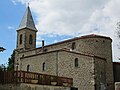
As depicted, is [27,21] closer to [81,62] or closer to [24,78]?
[81,62]

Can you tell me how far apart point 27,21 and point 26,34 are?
12.0 feet

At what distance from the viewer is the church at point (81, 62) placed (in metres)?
31.2

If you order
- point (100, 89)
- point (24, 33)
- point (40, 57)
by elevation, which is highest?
point (24, 33)

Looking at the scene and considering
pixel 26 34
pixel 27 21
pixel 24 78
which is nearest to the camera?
pixel 24 78

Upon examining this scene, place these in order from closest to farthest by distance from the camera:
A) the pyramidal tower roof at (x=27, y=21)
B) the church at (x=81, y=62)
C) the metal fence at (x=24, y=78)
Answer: the metal fence at (x=24, y=78), the church at (x=81, y=62), the pyramidal tower roof at (x=27, y=21)

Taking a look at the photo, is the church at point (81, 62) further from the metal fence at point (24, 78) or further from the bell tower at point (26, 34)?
the metal fence at point (24, 78)

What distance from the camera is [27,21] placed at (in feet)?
173

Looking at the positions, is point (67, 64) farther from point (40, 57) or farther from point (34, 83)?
point (34, 83)

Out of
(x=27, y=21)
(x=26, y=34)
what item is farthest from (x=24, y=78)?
(x=27, y=21)

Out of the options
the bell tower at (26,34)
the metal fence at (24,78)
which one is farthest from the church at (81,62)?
the metal fence at (24,78)

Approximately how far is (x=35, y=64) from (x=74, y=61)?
907 centimetres

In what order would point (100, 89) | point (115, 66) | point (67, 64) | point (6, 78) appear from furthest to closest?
point (115, 66)
point (67, 64)
point (100, 89)
point (6, 78)

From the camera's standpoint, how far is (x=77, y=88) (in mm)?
31312

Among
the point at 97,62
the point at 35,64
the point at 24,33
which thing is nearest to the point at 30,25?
the point at 24,33
